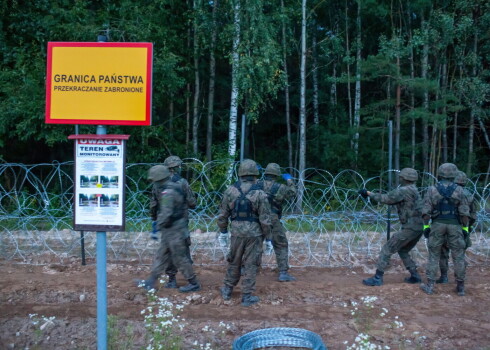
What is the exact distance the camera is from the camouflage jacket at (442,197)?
7.02 metres

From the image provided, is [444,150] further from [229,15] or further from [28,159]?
[28,159]

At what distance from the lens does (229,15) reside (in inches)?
607

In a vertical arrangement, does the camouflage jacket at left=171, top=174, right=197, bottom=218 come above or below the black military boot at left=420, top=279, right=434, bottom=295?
above

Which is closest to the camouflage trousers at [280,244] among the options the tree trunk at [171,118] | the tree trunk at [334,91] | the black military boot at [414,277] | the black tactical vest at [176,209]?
the black tactical vest at [176,209]

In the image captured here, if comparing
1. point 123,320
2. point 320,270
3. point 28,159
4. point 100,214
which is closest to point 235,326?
point 123,320

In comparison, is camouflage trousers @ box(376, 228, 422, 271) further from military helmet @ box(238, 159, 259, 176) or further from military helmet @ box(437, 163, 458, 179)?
military helmet @ box(238, 159, 259, 176)

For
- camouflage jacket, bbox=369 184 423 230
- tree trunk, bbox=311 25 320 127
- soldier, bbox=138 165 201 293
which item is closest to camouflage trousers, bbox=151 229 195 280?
soldier, bbox=138 165 201 293

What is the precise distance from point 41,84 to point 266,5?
284 inches

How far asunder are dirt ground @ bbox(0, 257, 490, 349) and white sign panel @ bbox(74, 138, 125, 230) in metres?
1.57

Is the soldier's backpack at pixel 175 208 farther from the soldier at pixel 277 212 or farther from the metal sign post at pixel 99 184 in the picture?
the metal sign post at pixel 99 184

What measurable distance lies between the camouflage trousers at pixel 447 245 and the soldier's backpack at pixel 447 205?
0.14m

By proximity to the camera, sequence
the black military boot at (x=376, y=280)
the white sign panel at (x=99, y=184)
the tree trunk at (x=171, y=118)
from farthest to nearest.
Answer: the tree trunk at (x=171, y=118)
the black military boot at (x=376, y=280)
the white sign panel at (x=99, y=184)

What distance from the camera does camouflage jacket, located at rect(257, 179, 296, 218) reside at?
25.3 feet

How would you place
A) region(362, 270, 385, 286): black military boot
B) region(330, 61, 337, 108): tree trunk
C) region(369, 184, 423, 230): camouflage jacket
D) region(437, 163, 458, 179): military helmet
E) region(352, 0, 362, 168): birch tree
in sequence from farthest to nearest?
region(330, 61, 337, 108): tree trunk → region(352, 0, 362, 168): birch tree → region(362, 270, 385, 286): black military boot → region(369, 184, 423, 230): camouflage jacket → region(437, 163, 458, 179): military helmet
